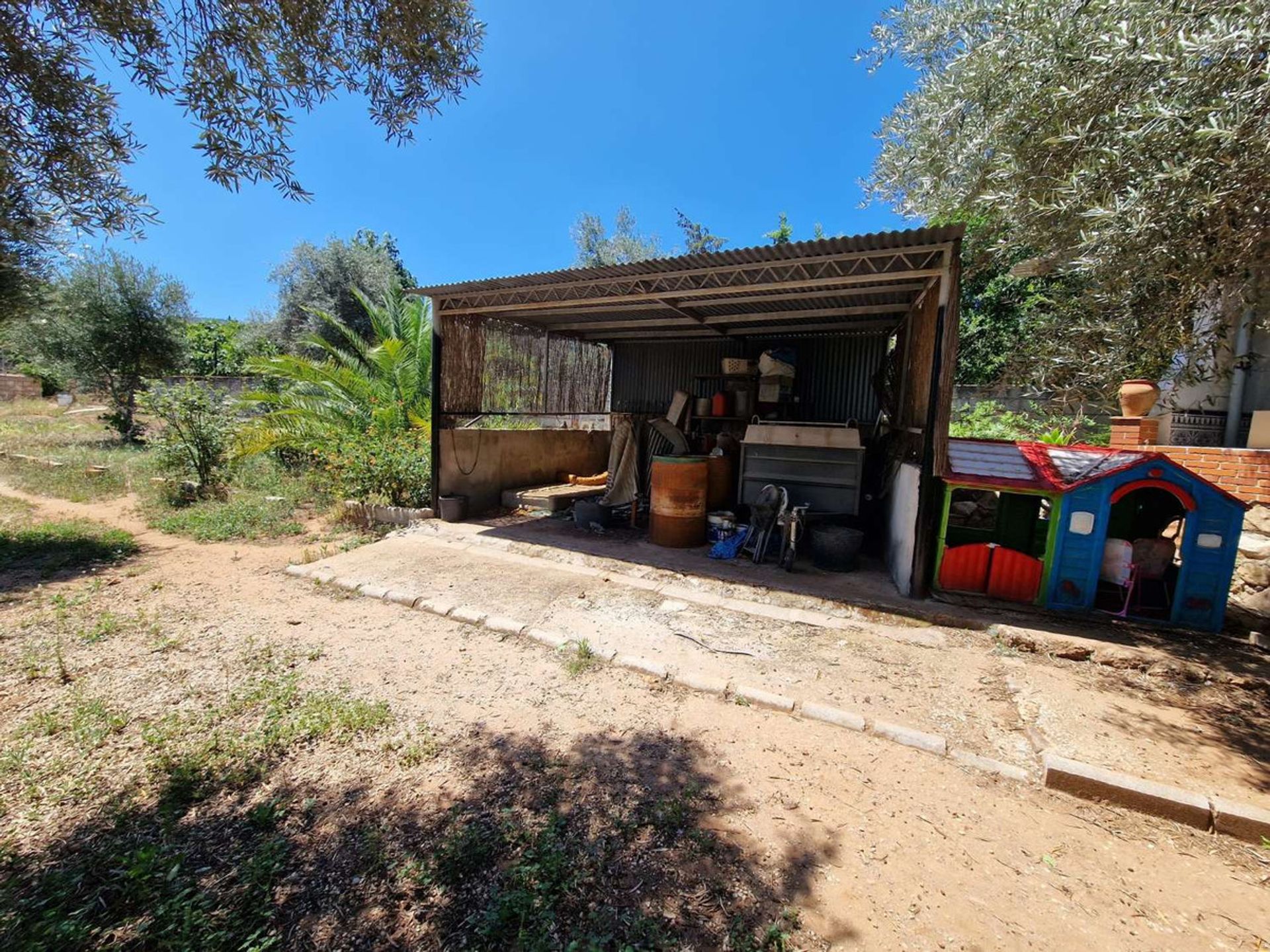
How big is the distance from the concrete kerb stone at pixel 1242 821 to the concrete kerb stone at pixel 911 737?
1156 millimetres

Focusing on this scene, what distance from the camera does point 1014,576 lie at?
520 cm

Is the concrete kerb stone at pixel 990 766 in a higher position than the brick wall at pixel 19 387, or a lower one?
lower

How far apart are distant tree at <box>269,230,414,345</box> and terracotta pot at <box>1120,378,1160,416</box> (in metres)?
18.5

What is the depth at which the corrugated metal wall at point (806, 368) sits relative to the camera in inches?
376

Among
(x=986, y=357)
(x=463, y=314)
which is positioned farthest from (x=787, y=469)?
(x=986, y=357)

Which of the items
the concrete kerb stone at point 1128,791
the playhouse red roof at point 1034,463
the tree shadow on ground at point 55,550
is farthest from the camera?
the tree shadow on ground at point 55,550

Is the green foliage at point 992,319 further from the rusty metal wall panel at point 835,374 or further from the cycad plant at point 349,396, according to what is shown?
the cycad plant at point 349,396

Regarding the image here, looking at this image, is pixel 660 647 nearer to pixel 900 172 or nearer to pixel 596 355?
pixel 900 172

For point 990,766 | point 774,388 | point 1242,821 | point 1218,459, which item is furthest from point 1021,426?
point 990,766

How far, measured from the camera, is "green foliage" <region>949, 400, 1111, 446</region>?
891 cm

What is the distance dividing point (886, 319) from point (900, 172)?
2113 millimetres

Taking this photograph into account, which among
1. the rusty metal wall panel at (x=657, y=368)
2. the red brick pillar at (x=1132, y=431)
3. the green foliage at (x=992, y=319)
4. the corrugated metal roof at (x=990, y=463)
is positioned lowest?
the corrugated metal roof at (x=990, y=463)

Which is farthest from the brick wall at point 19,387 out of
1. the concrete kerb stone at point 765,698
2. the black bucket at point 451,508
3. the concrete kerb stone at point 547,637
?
the concrete kerb stone at point 765,698

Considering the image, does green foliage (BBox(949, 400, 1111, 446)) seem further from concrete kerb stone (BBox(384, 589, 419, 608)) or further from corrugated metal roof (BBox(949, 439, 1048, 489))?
concrete kerb stone (BBox(384, 589, 419, 608))
